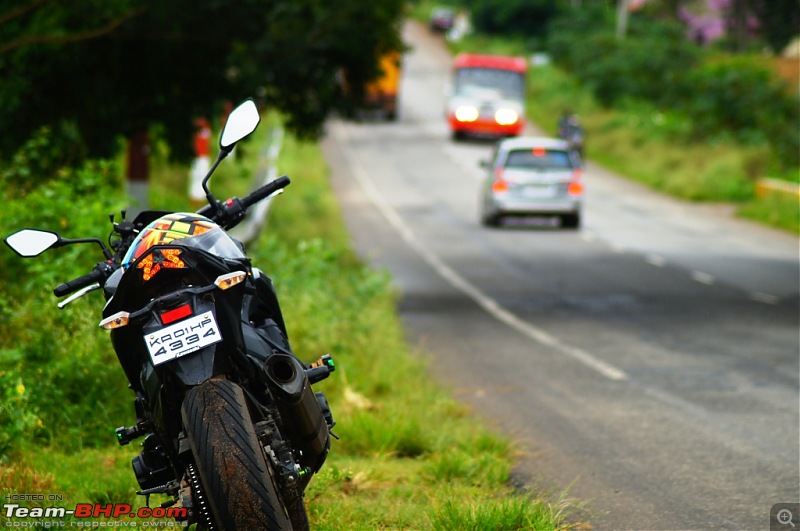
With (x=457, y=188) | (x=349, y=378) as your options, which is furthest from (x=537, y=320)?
(x=457, y=188)

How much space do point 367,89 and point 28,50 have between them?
185 inches

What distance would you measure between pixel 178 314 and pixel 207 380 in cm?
27

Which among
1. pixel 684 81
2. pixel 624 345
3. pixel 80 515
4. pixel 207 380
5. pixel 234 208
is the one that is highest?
pixel 234 208

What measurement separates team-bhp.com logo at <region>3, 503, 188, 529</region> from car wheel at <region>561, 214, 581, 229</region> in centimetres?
2234

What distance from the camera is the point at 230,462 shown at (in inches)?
186

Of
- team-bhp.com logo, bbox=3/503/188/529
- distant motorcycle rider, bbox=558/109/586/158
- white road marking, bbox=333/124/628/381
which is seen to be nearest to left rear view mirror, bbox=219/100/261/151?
team-bhp.com logo, bbox=3/503/188/529

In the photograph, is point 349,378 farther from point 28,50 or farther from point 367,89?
point 367,89

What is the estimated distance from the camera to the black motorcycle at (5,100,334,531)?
477cm

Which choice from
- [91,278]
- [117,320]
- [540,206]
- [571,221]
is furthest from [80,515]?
[571,221]

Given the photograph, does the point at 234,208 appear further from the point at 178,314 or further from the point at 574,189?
the point at 574,189

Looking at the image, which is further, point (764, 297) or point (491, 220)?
point (491, 220)

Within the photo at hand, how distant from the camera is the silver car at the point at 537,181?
1088 inches

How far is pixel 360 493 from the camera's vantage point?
7.05 m

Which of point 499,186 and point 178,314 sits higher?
point 178,314
